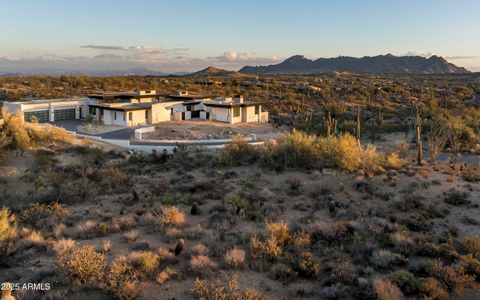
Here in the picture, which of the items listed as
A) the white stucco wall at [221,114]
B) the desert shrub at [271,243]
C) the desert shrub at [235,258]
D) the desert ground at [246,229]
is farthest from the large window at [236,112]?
the desert shrub at [235,258]

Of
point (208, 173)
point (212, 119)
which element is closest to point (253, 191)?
point (208, 173)

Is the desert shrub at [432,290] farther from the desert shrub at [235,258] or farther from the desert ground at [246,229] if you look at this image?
the desert shrub at [235,258]

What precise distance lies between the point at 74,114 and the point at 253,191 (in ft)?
115

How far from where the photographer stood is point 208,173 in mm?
24938

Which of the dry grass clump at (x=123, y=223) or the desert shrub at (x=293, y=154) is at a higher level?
the desert shrub at (x=293, y=154)

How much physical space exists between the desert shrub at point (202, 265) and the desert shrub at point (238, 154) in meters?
15.9

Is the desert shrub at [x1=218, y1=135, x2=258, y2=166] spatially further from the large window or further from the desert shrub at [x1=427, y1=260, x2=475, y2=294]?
the large window

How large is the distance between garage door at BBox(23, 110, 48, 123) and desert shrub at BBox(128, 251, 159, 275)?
121 feet

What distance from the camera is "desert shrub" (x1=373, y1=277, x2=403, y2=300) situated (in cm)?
937

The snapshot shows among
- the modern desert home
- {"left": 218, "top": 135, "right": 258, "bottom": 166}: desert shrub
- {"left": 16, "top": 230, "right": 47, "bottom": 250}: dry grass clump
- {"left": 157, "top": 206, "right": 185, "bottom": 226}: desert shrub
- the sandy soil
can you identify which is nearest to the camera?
{"left": 16, "top": 230, "right": 47, "bottom": 250}: dry grass clump

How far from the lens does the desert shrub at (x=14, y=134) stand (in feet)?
92.7

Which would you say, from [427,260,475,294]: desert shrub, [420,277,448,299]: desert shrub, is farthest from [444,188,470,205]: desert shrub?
[420,277,448,299]: desert shrub

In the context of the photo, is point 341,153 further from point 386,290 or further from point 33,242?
point 33,242

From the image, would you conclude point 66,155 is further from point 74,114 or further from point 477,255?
point 477,255
